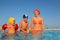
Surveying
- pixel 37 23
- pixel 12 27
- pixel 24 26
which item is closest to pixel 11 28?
pixel 12 27

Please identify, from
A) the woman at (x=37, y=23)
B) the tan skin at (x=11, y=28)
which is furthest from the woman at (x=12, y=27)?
the woman at (x=37, y=23)

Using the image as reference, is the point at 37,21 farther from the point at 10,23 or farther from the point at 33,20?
the point at 10,23

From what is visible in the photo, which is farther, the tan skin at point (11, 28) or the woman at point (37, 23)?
the woman at point (37, 23)

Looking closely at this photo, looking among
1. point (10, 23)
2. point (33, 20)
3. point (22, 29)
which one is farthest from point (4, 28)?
point (33, 20)

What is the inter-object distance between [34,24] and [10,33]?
123 cm

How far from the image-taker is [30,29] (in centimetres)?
735

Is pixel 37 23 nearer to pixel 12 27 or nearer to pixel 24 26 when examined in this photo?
pixel 24 26

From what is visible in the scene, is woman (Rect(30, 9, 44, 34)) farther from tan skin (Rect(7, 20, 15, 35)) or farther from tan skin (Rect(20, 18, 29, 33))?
tan skin (Rect(7, 20, 15, 35))

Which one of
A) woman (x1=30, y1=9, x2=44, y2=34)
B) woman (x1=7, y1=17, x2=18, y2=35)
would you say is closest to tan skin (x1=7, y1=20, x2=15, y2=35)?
woman (x1=7, y1=17, x2=18, y2=35)

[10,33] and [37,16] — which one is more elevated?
[37,16]

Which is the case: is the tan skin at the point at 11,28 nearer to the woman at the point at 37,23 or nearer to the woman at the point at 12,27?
the woman at the point at 12,27

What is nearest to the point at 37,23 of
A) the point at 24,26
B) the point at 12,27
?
the point at 24,26

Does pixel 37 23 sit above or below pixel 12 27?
above

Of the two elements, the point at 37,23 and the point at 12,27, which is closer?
the point at 12,27
